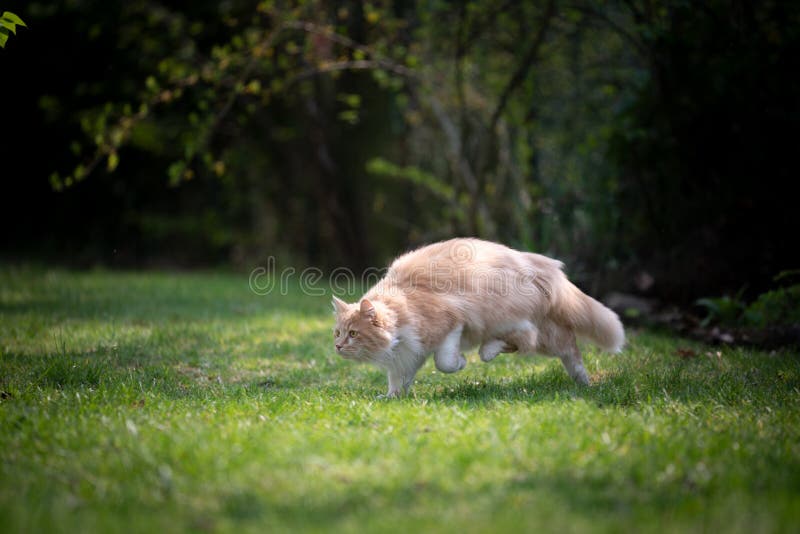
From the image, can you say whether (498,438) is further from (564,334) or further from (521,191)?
(521,191)

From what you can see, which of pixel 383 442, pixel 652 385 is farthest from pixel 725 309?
pixel 383 442

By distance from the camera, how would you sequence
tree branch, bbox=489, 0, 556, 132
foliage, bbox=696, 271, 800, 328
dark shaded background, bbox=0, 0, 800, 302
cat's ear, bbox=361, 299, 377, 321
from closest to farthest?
cat's ear, bbox=361, 299, 377, 321, foliage, bbox=696, 271, 800, 328, dark shaded background, bbox=0, 0, 800, 302, tree branch, bbox=489, 0, 556, 132

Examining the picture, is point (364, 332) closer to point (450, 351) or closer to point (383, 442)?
point (450, 351)

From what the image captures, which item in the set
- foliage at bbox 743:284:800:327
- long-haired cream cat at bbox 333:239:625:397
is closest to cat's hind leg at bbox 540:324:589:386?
long-haired cream cat at bbox 333:239:625:397

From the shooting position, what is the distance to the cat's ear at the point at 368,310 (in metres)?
4.76

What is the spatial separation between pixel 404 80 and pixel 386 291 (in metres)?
6.85

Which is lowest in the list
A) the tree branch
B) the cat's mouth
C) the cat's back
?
the cat's mouth

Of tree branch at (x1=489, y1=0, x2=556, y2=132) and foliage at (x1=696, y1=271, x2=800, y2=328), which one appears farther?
tree branch at (x1=489, y1=0, x2=556, y2=132)

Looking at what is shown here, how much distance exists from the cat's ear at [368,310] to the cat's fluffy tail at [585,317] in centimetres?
125

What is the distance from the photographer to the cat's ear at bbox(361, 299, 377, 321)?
4.76m

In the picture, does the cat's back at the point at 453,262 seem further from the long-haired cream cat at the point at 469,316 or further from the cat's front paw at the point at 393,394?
the cat's front paw at the point at 393,394

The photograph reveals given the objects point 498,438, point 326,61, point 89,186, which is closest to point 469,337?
point 498,438

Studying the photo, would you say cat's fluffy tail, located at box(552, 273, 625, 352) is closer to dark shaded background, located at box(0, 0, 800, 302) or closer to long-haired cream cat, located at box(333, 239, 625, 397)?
long-haired cream cat, located at box(333, 239, 625, 397)

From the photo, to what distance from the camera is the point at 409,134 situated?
12867 millimetres
